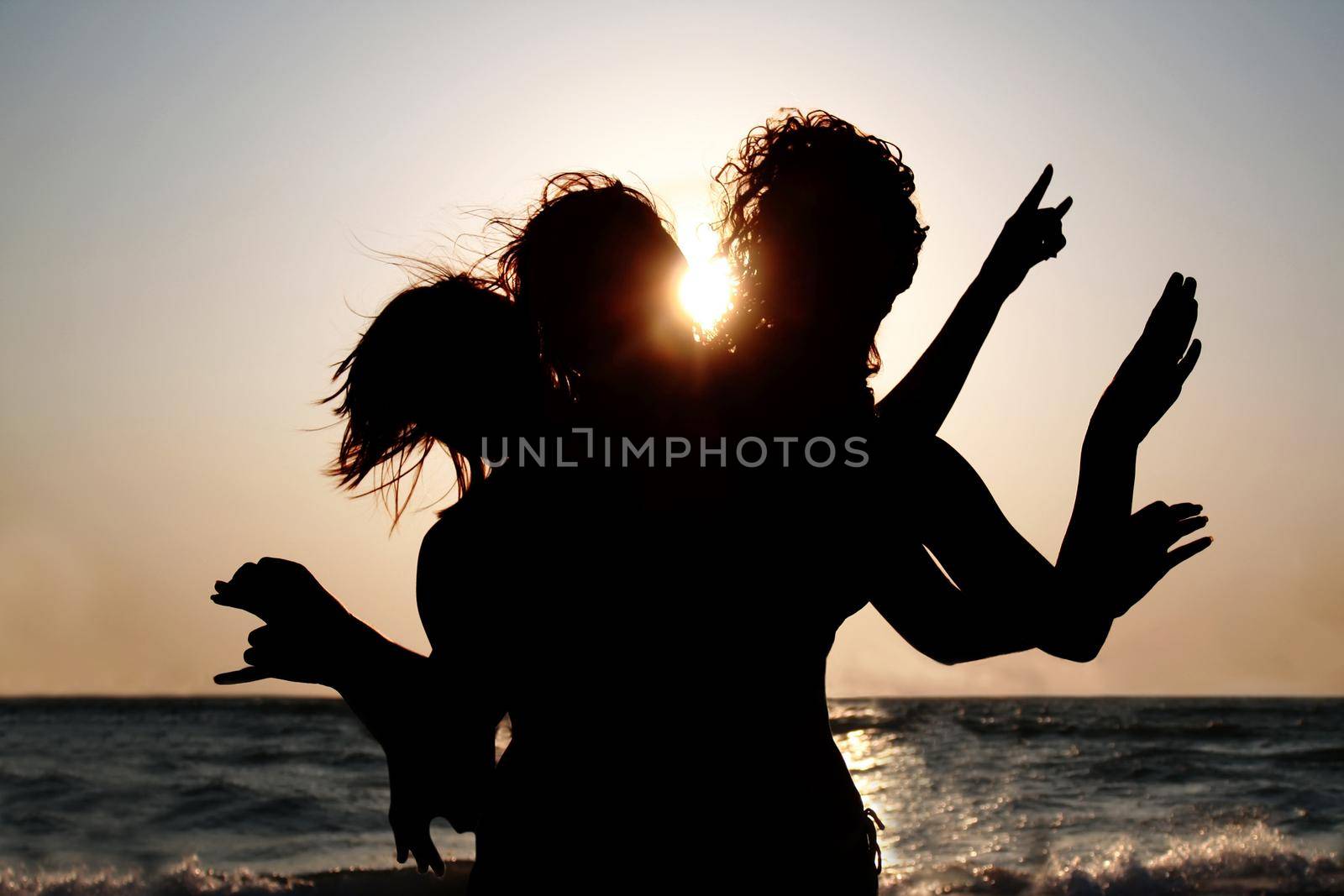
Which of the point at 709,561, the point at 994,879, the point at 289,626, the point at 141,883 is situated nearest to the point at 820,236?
the point at 709,561

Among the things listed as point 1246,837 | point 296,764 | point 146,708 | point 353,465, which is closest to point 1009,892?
point 1246,837

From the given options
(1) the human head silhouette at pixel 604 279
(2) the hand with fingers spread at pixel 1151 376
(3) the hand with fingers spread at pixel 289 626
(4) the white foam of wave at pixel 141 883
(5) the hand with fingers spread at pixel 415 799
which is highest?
(1) the human head silhouette at pixel 604 279

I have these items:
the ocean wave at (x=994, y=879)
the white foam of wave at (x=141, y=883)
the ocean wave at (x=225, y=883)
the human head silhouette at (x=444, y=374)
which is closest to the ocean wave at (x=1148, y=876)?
the ocean wave at (x=994, y=879)

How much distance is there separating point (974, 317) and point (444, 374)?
25.3 inches

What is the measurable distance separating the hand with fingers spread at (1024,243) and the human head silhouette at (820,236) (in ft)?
0.38

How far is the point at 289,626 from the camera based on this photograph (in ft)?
4.31

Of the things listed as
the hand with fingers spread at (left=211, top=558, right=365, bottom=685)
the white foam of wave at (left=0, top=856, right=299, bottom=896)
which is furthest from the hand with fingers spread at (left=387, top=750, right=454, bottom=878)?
the white foam of wave at (left=0, top=856, right=299, bottom=896)

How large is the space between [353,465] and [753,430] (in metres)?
0.63

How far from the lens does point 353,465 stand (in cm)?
162

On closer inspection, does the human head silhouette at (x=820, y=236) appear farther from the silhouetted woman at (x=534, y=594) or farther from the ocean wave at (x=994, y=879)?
the ocean wave at (x=994, y=879)

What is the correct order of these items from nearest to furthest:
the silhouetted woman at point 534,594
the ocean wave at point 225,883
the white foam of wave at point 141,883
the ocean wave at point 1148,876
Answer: the silhouetted woman at point 534,594, the ocean wave at point 225,883, the ocean wave at point 1148,876, the white foam of wave at point 141,883

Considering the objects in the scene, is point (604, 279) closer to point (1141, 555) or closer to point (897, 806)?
point (1141, 555)

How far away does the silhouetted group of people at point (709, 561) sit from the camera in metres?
1.20

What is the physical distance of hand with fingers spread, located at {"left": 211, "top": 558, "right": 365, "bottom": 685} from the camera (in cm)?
131
